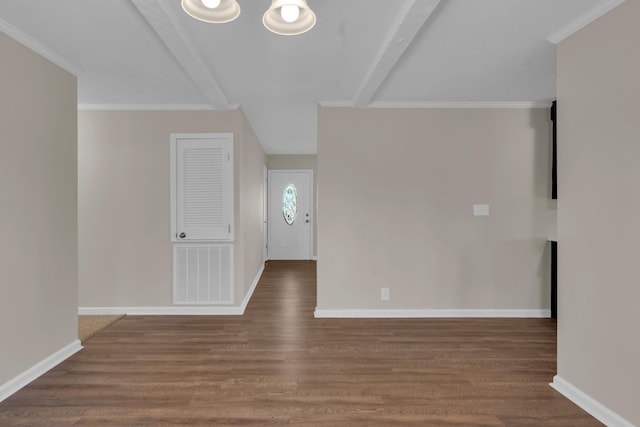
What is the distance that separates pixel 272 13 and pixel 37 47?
6.85ft

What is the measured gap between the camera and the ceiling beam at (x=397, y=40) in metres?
1.94

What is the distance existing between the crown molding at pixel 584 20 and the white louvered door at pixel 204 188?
3046 mm

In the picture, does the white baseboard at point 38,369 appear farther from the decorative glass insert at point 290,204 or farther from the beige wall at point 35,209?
the decorative glass insert at point 290,204

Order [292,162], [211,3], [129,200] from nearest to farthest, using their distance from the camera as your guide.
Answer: [211,3], [129,200], [292,162]

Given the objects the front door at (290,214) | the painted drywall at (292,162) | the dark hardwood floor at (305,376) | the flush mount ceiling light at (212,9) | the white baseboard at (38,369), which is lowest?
the dark hardwood floor at (305,376)

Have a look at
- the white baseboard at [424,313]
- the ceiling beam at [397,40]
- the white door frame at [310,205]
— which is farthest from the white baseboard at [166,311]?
the white door frame at [310,205]

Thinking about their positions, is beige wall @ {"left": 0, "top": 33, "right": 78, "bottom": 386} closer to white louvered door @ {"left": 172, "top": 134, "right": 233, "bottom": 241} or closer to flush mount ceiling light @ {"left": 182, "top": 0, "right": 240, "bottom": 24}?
white louvered door @ {"left": 172, "top": 134, "right": 233, "bottom": 241}

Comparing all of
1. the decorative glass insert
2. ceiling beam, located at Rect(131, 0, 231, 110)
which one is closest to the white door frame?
the decorative glass insert

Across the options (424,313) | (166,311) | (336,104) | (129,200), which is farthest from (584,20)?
(166,311)

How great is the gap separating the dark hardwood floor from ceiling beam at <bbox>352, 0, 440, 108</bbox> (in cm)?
→ 232

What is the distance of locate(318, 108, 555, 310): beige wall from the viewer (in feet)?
12.6

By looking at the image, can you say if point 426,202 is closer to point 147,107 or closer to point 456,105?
point 456,105

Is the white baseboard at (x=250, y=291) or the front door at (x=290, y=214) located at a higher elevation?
the front door at (x=290, y=214)

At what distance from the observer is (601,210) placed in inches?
82.0
